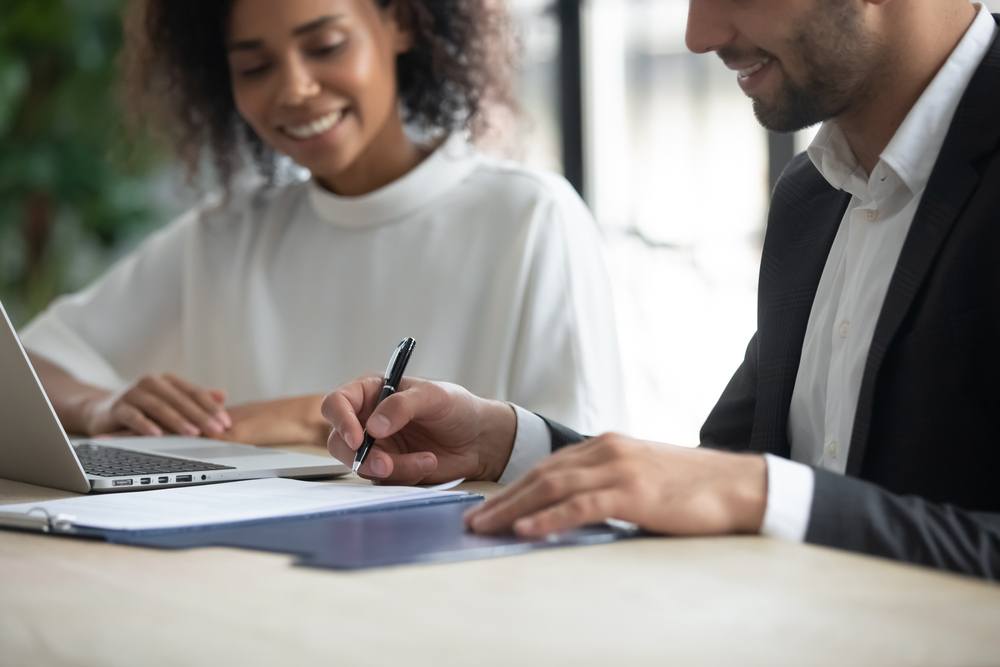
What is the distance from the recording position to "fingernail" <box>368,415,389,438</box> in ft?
4.44

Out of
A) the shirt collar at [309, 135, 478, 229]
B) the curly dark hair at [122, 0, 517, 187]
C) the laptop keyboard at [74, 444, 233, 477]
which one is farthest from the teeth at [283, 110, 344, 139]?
the laptop keyboard at [74, 444, 233, 477]

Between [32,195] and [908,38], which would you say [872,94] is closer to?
[908,38]

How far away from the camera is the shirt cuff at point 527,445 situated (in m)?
1.47

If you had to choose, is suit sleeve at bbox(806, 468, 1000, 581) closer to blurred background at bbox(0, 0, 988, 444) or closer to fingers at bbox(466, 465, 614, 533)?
fingers at bbox(466, 465, 614, 533)

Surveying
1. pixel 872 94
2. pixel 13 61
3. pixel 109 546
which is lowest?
pixel 109 546

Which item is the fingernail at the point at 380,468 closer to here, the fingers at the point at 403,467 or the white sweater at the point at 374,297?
the fingers at the point at 403,467

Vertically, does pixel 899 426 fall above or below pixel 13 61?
below

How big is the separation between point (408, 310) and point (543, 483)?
1.47 m

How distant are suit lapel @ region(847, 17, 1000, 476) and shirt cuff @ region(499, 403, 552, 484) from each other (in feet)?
1.13

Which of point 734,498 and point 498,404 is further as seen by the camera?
point 498,404

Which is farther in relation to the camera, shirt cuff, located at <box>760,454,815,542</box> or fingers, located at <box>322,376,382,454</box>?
fingers, located at <box>322,376,382,454</box>

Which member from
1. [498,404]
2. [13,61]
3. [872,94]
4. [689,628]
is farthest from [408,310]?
[13,61]

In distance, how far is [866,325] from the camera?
1422 mm

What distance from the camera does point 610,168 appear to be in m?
4.48
